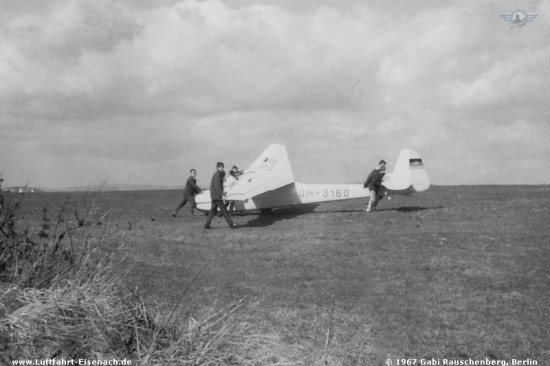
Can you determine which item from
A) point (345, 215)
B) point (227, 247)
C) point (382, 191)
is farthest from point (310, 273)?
point (382, 191)

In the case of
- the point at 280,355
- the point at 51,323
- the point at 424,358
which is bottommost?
the point at 424,358

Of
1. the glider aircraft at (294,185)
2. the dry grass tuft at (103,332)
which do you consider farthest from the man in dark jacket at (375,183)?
the dry grass tuft at (103,332)

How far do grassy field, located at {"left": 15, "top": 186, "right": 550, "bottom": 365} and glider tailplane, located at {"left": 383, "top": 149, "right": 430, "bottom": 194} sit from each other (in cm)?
197

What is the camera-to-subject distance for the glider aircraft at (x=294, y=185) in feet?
55.4

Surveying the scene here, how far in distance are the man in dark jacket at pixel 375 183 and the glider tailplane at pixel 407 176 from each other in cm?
49

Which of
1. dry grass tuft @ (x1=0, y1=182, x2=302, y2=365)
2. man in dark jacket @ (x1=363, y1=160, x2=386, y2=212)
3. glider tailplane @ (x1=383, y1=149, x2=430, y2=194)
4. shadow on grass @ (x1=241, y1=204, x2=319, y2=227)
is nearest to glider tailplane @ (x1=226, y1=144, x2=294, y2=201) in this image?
shadow on grass @ (x1=241, y1=204, x2=319, y2=227)

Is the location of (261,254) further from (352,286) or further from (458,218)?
(458,218)

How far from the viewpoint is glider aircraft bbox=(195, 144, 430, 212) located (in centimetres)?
1688

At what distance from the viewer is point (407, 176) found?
1708cm

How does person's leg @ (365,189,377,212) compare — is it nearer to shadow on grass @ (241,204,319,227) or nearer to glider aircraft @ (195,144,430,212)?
glider aircraft @ (195,144,430,212)

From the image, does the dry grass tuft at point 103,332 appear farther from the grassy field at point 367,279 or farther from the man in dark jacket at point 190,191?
the man in dark jacket at point 190,191

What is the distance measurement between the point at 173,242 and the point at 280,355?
8.57 metres

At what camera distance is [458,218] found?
1445 cm

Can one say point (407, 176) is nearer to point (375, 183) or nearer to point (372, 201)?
point (375, 183)
